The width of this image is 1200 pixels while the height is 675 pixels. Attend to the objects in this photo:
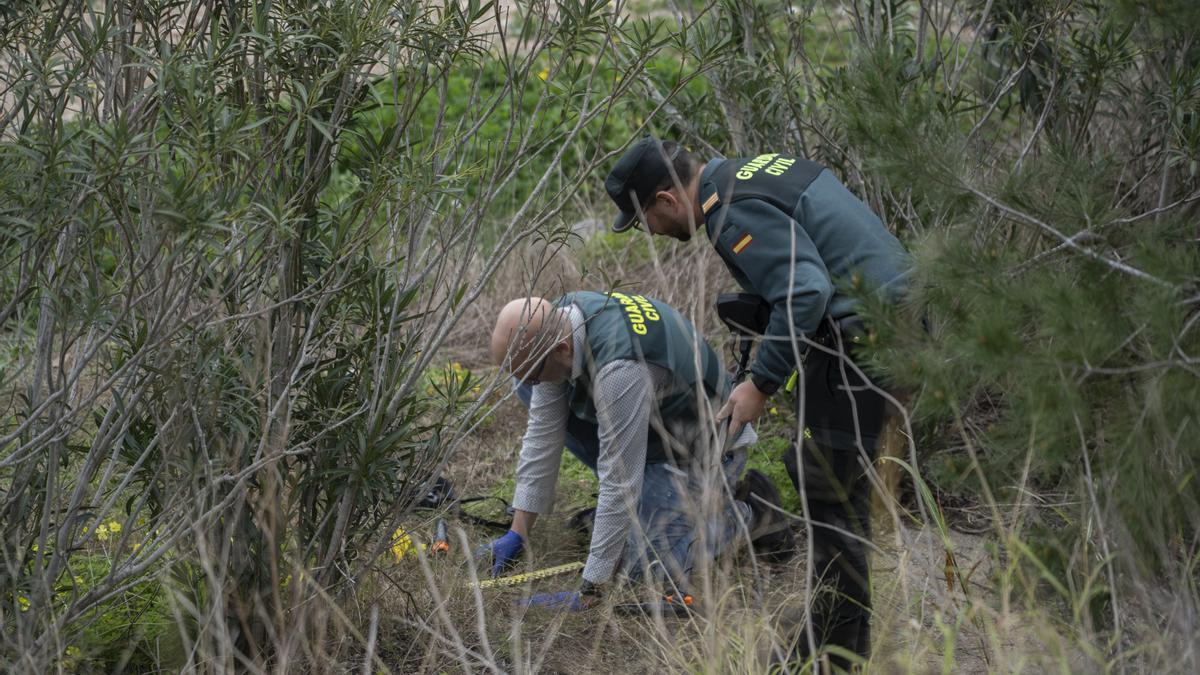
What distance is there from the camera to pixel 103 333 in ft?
9.43

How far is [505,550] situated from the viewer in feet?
13.9

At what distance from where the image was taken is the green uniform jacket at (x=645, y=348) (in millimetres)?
3930

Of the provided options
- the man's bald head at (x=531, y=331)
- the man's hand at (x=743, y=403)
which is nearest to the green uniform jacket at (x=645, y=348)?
the man's bald head at (x=531, y=331)

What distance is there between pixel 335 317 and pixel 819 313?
1.25 meters

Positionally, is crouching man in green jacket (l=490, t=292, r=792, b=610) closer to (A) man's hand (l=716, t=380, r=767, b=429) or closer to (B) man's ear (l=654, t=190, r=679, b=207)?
(A) man's hand (l=716, t=380, r=767, b=429)

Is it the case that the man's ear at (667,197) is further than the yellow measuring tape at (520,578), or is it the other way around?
the yellow measuring tape at (520,578)

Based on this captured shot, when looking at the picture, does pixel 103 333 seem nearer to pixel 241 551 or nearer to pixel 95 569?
pixel 241 551

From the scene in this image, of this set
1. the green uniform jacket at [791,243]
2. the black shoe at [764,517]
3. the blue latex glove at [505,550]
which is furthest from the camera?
the black shoe at [764,517]

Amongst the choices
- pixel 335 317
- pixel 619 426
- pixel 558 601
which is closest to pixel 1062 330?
pixel 335 317

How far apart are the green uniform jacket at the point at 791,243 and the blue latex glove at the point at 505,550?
1248mm

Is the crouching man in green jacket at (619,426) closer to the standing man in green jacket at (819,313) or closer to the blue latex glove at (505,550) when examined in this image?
the blue latex glove at (505,550)

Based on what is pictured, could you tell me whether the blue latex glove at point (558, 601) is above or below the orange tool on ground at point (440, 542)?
below

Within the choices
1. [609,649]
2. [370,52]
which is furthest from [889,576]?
[370,52]

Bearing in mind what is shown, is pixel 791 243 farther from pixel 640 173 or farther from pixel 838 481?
pixel 838 481
